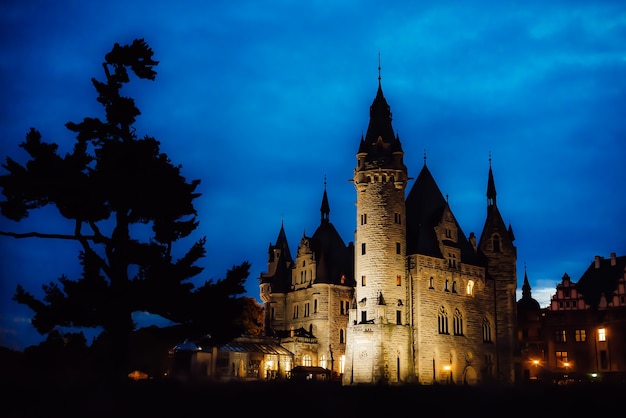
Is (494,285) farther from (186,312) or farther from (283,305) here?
(186,312)

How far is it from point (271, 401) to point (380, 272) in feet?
142

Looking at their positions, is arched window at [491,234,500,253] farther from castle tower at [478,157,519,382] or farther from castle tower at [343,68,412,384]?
castle tower at [343,68,412,384]

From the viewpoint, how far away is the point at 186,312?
2106 centimetres

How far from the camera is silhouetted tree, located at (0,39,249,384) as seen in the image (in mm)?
19266

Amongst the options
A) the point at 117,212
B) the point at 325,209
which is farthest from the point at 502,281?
the point at 117,212

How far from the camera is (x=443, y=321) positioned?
63844mm

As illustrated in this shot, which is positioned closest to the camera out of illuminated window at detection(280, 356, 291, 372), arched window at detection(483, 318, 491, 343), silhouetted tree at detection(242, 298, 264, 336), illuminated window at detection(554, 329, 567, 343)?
illuminated window at detection(280, 356, 291, 372)

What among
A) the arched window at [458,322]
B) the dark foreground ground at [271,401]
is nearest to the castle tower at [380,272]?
the arched window at [458,322]

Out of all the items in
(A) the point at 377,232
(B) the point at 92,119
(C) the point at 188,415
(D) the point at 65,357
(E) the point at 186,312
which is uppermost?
(A) the point at 377,232

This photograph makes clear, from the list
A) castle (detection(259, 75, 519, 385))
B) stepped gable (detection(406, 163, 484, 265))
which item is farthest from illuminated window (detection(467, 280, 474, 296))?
stepped gable (detection(406, 163, 484, 265))

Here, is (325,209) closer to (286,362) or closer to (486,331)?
(286,362)

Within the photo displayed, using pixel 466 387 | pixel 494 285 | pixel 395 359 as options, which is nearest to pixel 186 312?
pixel 466 387

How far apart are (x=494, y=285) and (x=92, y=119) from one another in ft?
181

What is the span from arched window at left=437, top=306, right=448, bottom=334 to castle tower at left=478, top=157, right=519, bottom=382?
6797 mm
